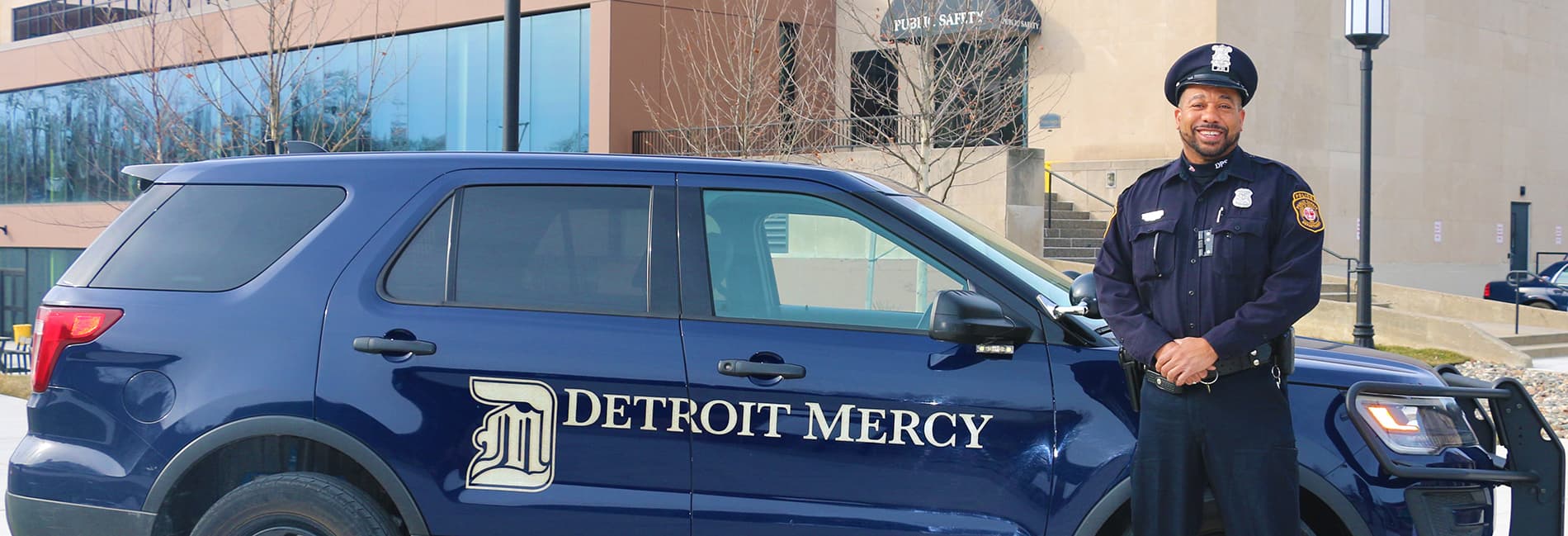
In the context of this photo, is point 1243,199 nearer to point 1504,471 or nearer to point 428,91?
point 1504,471

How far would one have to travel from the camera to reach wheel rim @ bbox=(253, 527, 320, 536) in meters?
4.23

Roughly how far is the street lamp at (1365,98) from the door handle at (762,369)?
9.70 meters

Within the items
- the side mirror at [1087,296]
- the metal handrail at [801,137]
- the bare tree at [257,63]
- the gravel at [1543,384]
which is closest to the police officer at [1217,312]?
the side mirror at [1087,296]

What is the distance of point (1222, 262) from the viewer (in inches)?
144

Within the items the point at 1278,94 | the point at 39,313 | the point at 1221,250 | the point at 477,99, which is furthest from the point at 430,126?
the point at 1221,250

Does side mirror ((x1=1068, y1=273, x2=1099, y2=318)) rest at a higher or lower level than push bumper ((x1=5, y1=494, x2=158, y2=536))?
higher

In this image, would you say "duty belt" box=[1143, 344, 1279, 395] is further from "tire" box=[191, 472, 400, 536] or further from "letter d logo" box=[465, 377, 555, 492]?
"tire" box=[191, 472, 400, 536]

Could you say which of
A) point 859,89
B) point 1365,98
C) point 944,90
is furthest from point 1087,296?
point 859,89

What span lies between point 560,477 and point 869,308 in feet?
3.65

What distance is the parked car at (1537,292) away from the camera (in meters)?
22.4

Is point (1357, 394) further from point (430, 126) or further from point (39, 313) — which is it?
point (430, 126)

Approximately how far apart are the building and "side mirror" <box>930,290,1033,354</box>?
1396 cm

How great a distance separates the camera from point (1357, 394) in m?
3.84

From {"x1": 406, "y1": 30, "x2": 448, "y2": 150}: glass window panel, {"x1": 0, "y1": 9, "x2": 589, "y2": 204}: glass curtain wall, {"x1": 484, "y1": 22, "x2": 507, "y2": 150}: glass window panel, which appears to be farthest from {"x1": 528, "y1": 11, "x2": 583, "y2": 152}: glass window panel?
{"x1": 406, "y1": 30, "x2": 448, "y2": 150}: glass window panel
